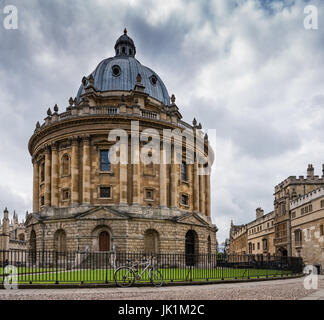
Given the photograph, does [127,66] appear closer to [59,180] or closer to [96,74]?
[96,74]

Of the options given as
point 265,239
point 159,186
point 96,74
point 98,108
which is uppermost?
point 96,74

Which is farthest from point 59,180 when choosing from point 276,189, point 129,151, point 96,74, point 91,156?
point 276,189

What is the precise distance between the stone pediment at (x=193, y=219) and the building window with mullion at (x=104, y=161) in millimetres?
9122

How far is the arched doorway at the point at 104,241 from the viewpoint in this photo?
38.5 metres

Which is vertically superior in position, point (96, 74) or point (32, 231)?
point (96, 74)

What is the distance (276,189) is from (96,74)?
35862 mm

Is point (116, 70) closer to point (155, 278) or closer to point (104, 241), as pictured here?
point (104, 241)

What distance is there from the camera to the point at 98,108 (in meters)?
41.7

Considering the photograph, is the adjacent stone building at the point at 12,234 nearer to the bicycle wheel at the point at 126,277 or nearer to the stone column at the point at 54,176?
the stone column at the point at 54,176

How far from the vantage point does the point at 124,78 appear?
49.3m

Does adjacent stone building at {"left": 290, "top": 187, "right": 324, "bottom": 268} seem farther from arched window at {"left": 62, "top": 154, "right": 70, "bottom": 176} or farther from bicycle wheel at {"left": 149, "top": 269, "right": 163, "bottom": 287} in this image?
arched window at {"left": 62, "top": 154, "right": 70, "bottom": 176}

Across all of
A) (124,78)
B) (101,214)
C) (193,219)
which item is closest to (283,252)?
(193,219)

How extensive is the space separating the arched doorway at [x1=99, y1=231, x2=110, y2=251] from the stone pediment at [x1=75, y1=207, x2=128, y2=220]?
1694 millimetres
